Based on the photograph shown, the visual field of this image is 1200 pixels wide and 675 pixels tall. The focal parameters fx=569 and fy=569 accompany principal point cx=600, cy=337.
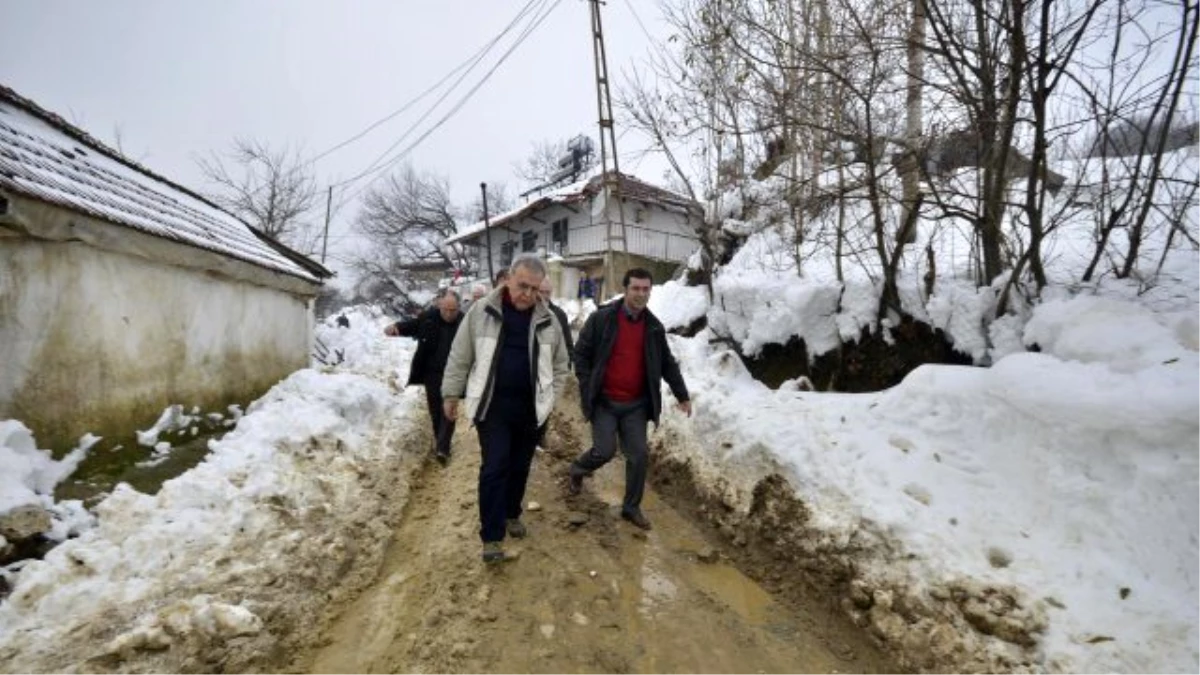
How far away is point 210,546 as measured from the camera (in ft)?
12.2

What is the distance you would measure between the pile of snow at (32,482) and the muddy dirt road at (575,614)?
1850mm

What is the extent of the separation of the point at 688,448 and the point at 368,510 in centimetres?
327

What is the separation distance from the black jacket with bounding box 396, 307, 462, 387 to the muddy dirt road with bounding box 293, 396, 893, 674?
207cm

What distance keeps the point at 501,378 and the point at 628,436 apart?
136 cm

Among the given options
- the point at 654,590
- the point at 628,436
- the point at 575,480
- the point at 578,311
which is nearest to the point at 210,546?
the point at 575,480

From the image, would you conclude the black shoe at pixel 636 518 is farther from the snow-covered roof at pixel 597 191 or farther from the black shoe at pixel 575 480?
the snow-covered roof at pixel 597 191

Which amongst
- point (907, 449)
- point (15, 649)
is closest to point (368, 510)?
point (15, 649)

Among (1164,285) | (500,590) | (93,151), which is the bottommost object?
(500,590)

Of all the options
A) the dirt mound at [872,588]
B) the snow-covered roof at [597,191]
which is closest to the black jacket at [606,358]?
the dirt mound at [872,588]

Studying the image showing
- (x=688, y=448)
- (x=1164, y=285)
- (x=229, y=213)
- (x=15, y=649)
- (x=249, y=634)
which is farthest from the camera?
(x=229, y=213)

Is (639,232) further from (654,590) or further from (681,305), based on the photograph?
(654,590)

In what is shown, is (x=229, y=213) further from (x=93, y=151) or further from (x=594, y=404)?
(x=594, y=404)

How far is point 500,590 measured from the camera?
3615 mm

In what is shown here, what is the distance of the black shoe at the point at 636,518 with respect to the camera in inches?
188
